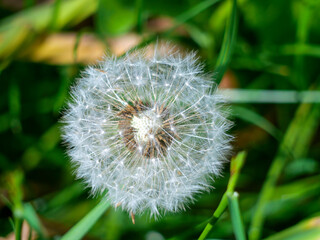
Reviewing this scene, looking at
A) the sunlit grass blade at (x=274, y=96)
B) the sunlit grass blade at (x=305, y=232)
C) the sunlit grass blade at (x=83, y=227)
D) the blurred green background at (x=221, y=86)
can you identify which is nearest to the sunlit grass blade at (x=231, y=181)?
the sunlit grass blade at (x=305, y=232)

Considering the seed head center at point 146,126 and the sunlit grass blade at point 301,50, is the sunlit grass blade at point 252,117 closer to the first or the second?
the sunlit grass blade at point 301,50

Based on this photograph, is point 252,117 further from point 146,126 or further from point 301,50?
point 146,126

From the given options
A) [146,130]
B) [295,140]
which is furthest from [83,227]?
[295,140]

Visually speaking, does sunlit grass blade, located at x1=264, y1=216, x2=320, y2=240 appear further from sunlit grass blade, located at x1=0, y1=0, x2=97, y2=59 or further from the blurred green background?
sunlit grass blade, located at x1=0, y1=0, x2=97, y2=59

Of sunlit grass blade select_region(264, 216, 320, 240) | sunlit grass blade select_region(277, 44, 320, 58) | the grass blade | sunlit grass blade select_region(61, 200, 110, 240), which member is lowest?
sunlit grass blade select_region(264, 216, 320, 240)

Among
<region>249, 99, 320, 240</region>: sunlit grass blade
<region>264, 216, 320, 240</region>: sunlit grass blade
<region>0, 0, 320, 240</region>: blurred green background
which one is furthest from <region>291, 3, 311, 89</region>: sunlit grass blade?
<region>264, 216, 320, 240</region>: sunlit grass blade

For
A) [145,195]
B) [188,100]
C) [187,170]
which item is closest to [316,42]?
[188,100]

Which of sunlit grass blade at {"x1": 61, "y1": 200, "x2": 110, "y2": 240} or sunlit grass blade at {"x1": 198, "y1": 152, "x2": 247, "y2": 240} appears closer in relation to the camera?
sunlit grass blade at {"x1": 198, "y1": 152, "x2": 247, "y2": 240}
